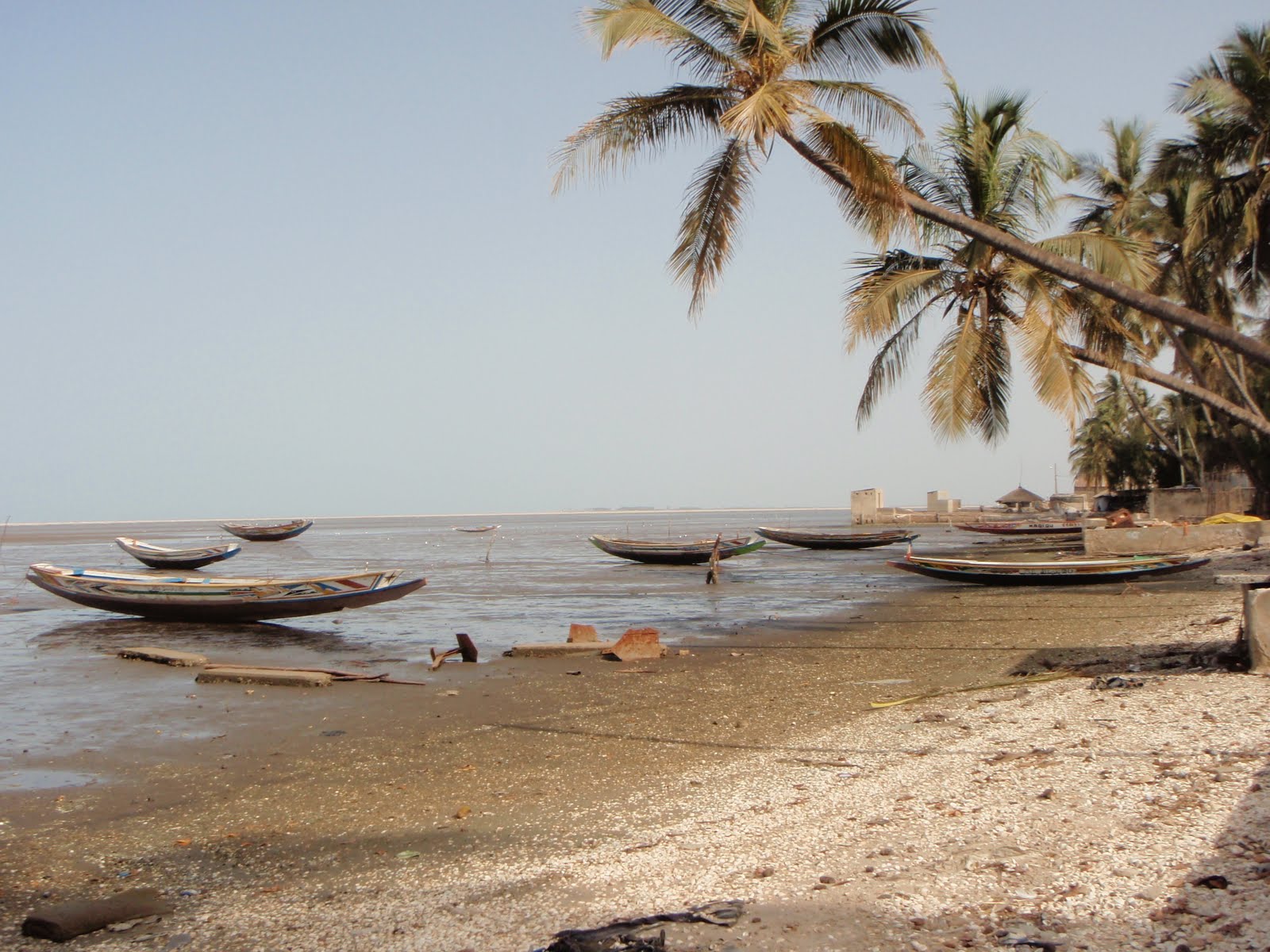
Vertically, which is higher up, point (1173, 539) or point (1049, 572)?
point (1173, 539)

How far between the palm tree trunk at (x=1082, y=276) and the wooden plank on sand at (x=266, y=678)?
326 inches

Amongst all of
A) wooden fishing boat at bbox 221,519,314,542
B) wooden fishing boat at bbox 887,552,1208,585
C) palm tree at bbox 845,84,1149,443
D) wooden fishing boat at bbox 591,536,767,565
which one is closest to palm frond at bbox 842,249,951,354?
palm tree at bbox 845,84,1149,443

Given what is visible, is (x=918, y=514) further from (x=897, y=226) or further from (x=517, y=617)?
(x=897, y=226)

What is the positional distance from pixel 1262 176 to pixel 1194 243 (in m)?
2.96

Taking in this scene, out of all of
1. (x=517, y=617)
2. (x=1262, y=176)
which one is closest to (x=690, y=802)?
(x=517, y=617)

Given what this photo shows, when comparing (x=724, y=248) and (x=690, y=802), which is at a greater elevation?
(x=724, y=248)

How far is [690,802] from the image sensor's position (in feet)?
21.4

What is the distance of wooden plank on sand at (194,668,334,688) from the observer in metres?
12.3

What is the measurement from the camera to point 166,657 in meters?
14.4

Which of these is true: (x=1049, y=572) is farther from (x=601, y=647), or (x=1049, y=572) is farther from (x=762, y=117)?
(x=762, y=117)

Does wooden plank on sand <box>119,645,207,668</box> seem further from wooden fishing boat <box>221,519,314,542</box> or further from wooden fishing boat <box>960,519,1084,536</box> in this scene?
wooden fishing boat <box>221,519,314,542</box>

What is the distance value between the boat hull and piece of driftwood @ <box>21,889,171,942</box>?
20.3 metres

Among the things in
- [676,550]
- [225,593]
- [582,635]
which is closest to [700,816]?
[582,635]

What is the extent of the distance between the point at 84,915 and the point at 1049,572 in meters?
21.2
